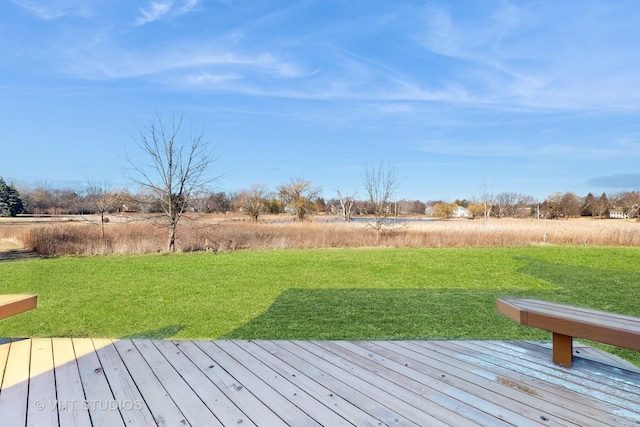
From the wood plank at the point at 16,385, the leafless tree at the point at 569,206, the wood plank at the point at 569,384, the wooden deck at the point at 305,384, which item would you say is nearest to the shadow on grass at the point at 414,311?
the wooden deck at the point at 305,384

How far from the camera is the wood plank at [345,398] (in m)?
1.66

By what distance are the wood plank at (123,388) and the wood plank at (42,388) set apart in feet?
0.86

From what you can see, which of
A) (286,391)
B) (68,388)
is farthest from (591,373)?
(68,388)

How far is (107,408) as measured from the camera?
1717 mm

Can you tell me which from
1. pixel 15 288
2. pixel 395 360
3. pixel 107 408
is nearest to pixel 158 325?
pixel 107 408

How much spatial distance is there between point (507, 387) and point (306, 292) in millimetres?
3648

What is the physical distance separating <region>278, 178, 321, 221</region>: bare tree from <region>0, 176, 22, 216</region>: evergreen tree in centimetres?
2162

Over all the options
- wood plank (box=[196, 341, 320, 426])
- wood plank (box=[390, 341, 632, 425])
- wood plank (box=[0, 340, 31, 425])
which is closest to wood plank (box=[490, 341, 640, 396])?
wood plank (box=[390, 341, 632, 425])

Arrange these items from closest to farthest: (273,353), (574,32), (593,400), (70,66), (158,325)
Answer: (593,400)
(273,353)
(158,325)
(574,32)
(70,66)

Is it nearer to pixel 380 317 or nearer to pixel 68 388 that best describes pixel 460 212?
pixel 380 317

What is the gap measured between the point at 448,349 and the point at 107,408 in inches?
86.5

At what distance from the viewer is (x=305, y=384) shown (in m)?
2.03

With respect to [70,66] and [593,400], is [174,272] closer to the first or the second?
[593,400]

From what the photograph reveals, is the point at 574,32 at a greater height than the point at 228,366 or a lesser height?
greater
